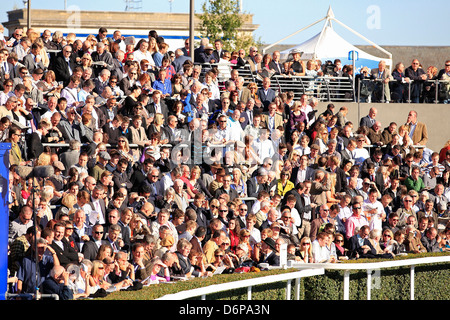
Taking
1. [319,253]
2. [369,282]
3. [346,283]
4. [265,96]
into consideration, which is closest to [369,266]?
[346,283]

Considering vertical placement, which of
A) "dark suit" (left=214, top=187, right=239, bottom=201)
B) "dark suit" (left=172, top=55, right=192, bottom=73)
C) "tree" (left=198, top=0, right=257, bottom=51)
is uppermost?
"tree" (left=198, top=0, right=257, bottom=51)

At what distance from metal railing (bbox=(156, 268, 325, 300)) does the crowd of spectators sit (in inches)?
24.3

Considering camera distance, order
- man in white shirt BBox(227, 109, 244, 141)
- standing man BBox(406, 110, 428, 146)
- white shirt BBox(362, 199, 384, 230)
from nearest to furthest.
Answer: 1. white shirt BBox(362, 199, 384, 230)
2. man in white shirt BBox(227, 109, 244, 141)
3. standing man BBox(406, 110, 428, 146)

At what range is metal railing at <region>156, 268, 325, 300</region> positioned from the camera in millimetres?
10203

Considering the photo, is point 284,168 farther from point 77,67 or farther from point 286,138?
point 77,67

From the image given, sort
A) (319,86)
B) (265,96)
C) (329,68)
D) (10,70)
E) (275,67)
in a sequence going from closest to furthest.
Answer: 1. (10,70)
2. (265,96)
3. (275,67)
4. (319,86)
5. (329,68)

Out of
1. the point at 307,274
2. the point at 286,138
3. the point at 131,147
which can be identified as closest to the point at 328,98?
the point at 286,138

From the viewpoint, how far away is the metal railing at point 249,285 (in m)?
10.2

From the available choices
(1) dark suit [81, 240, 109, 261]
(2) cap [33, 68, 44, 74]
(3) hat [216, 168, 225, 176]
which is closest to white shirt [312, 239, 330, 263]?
(3) hat [216, 168, 225, 176]

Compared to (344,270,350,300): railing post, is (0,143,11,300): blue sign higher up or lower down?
higher up

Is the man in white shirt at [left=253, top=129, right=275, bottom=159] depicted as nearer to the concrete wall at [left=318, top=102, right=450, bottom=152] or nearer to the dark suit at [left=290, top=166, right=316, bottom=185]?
the dark suit at [left=290, top=166, right=316, bottom=185]

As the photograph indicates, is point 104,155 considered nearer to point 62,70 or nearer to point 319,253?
point 62,70

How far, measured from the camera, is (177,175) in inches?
568

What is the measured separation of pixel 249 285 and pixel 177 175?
11.2ft
